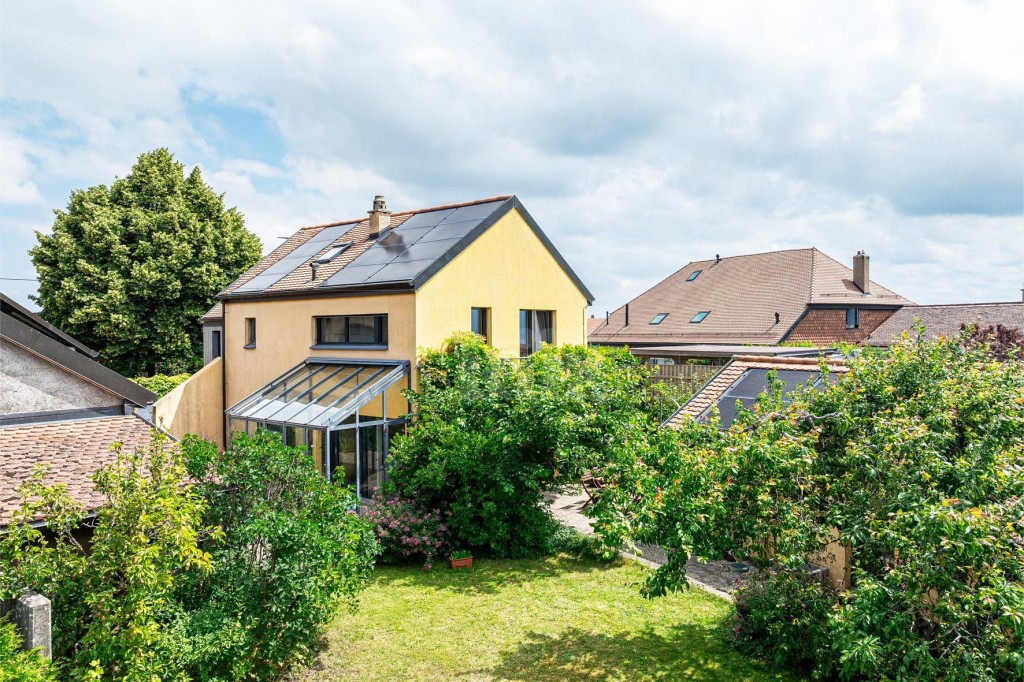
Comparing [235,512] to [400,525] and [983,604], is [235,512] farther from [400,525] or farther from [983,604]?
[983,604]

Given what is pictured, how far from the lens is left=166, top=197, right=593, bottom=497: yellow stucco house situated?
17750mm

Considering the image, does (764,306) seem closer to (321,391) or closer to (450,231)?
(450,231)

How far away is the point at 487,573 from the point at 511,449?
7.97 feet

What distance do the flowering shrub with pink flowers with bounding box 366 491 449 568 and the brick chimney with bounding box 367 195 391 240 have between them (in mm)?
11231

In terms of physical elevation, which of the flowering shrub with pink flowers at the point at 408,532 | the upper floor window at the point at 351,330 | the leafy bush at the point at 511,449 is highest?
the upper floor window at the point at 351,330

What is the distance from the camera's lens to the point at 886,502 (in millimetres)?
7406

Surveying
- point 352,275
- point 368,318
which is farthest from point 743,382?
point 352,275

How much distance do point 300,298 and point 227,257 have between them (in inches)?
714

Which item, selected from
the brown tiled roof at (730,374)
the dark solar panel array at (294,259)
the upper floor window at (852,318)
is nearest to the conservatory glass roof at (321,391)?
the dark solar panel array at (294,259)

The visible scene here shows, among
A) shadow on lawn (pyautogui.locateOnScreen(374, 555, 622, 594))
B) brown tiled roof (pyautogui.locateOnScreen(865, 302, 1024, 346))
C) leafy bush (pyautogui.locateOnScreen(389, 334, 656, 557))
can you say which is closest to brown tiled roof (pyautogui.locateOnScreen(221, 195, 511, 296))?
leafy bush (pyautogui.locateOnScreen(389, 334, 656, 557))

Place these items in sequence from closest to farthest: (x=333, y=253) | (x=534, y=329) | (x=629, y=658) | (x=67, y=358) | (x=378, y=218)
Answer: (x=629, y=658) < (x=67, y=358) < (x=534, y=329) < (x=333, y=253) < (x=378, y=218)

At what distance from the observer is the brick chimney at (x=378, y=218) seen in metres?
22.9

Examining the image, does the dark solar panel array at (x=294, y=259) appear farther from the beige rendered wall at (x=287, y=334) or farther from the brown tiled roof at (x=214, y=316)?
the brown tiled roof at (x=214, y=316)

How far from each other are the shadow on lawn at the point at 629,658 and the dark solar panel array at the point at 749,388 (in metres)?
4.55
